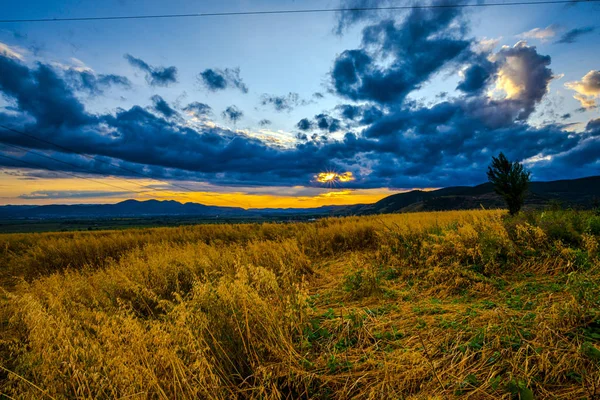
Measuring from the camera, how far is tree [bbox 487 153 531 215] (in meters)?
17.0

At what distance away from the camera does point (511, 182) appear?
17.1m

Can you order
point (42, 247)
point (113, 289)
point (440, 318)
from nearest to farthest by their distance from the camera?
point (440, 318) → point (113, 289) → point (42, 247)

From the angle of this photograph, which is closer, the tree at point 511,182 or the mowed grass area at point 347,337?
the mowed grass area at point 347,337

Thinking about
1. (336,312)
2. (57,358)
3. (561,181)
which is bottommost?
(336,312)

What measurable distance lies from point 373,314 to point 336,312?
0.52m

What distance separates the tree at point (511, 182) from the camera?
55.7 ft

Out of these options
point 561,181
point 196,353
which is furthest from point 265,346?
point 561,181

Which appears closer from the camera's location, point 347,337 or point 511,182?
point 347,337

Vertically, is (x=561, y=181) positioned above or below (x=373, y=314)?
above

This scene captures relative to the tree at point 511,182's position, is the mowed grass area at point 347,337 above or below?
below

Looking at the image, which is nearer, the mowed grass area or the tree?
the mowed grass area

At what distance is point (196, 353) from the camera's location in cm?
209

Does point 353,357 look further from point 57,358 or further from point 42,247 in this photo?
point 42,247

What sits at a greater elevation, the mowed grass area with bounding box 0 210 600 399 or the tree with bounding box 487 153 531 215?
the tree with bounding box 487 153 531 215
